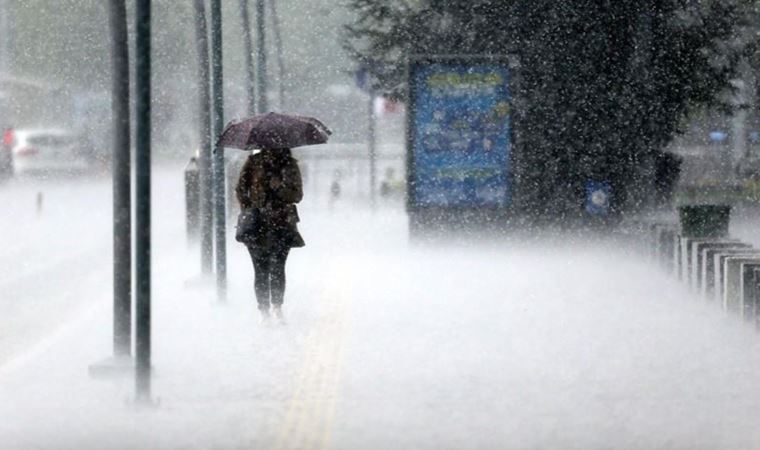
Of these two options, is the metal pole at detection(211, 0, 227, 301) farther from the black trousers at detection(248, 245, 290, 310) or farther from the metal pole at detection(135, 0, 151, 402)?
the metal pole at detection(135, 0, 151, 402)

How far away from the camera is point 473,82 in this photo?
2341cm

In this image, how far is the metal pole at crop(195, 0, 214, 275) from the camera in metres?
18.1

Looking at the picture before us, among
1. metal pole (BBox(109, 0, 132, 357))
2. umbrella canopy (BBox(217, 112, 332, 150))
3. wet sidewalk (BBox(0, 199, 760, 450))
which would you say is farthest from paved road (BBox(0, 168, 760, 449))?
umbrella canopy (BBox(217, 112, 332, 150))

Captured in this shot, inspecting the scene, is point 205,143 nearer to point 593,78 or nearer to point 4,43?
point 593,78

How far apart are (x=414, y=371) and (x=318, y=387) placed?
100 centimetres

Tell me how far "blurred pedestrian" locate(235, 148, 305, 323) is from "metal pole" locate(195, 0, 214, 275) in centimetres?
306

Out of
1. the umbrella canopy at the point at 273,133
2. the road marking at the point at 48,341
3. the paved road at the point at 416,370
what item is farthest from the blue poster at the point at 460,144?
the umbrella canopy at the point at 273,133

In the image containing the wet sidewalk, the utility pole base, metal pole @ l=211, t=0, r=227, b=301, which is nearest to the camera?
the wet sidewalk

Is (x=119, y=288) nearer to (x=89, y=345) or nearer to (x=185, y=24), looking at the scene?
(x=89, y=345)

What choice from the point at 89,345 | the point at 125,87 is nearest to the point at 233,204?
the point at 89,345

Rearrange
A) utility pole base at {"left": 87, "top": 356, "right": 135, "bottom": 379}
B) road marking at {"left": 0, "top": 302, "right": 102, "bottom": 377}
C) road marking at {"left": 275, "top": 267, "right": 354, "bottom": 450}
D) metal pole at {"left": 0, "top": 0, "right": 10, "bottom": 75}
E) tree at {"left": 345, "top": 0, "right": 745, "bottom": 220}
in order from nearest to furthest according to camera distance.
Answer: road marking at {"left": 275, "top": 267, "right": 354, "bottom": 450} → utility pole base at {"left": 87, "top": 356, "right": 135, "bottom": 379} → road marking at {"left": 0, "top": 302, "right": 102, "bottom": 377} → tree at {"left": 345, "top": 0, "right": 745, "bottom": 220} → metal pole at {"left": 0, "top": 0, "right": 10, "bottom": 75}

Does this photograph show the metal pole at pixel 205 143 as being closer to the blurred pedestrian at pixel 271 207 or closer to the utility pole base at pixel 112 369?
the blurred pedestrian at pixel 271 207

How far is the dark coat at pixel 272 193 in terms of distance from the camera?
1486cm

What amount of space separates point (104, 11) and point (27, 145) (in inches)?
1136
